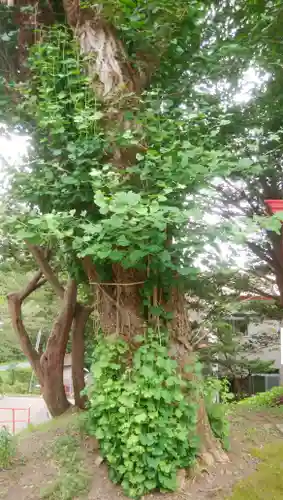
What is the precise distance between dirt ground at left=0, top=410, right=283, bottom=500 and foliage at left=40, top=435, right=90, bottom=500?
60 mm

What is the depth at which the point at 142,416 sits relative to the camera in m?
2.96

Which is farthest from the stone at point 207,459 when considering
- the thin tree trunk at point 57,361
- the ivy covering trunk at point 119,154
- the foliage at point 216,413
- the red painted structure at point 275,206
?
the thin tree trunk at point 57,361

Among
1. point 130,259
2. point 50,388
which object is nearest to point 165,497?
point 130,259

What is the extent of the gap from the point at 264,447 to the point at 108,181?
10.5 ft

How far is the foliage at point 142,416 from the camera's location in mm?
3006

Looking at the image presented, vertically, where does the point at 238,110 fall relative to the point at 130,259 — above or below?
above

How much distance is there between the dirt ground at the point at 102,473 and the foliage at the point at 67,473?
0.06 meters

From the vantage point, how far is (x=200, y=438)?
347 centimetres

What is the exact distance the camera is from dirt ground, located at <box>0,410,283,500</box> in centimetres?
313

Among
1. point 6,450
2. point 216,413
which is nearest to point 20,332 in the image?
point 6,450

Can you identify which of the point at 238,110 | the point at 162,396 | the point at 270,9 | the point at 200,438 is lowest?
the point at 200,438

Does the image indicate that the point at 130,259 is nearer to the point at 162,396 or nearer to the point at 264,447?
the point at 162,396

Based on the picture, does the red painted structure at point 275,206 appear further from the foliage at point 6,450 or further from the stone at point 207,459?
the foliage at point 6,450

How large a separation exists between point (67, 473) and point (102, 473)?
300 millimetres
